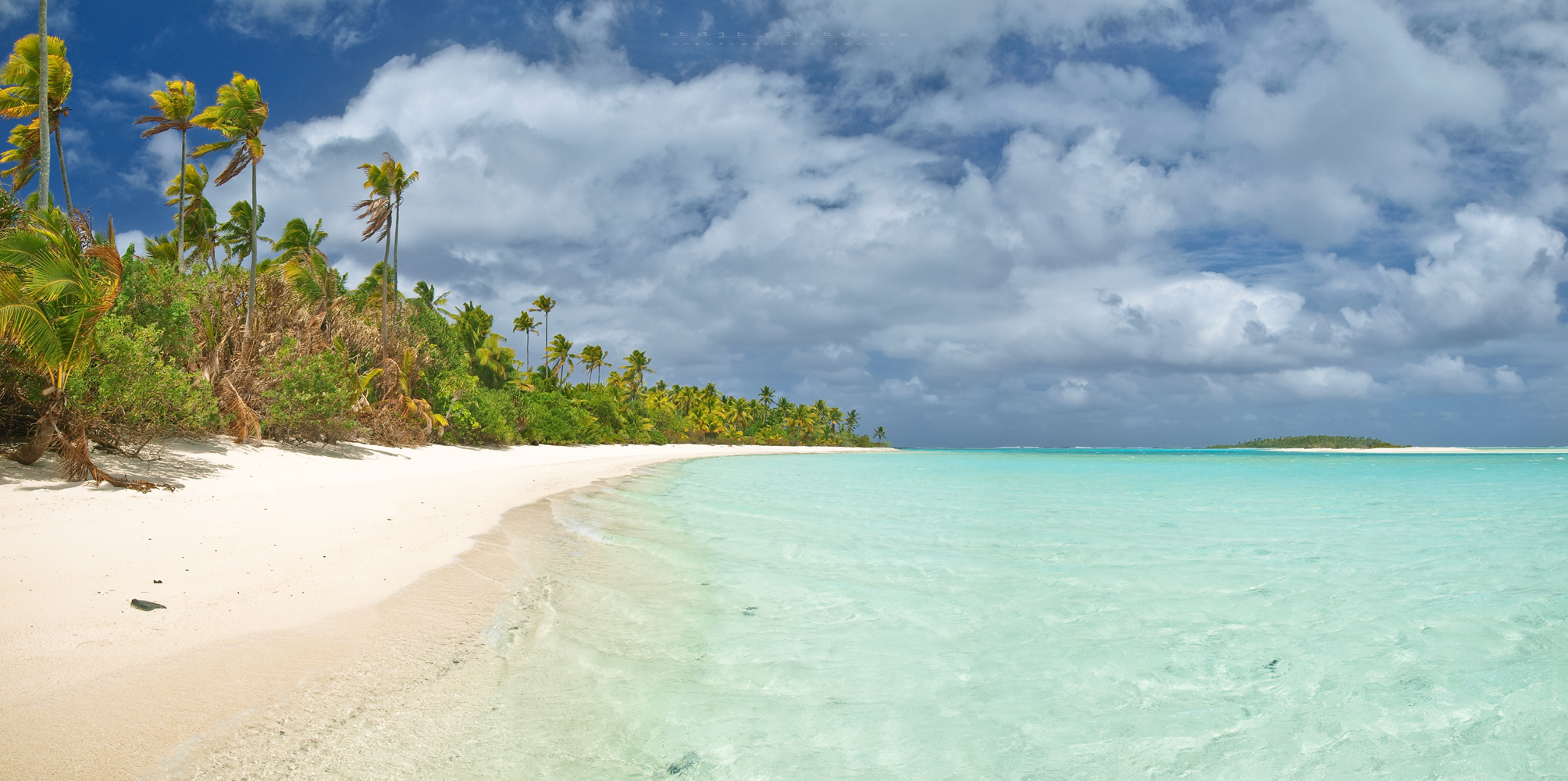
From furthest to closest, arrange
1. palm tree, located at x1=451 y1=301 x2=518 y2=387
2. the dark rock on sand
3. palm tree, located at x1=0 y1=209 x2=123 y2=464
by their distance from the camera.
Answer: palm tree, located at x1=451 y1=301 x2=518 y2=387 < palm tree, located at x1=0 y1=209 x2=123 y2=464 < the dark rock on sand

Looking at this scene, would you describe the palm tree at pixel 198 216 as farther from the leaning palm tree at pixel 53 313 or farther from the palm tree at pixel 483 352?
the leaning palm tree at pixel 53 313

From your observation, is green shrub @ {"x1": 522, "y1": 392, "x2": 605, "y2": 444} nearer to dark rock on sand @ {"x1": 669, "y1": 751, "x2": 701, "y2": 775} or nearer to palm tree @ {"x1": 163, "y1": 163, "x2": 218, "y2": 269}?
palm tree @ {"x1": 163, "y1": 163, "x2": 218, "y2": 269}

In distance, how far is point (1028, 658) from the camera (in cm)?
537

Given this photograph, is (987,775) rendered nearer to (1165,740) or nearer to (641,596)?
(1165,740)

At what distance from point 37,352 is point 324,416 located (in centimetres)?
1214

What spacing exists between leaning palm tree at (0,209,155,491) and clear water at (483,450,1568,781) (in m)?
6.90

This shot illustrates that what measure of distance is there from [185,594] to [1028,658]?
6.50 metres

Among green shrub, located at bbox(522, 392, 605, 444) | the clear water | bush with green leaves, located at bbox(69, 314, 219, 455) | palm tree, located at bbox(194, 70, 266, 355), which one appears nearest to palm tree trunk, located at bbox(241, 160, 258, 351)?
palm tree, located at bbox(194, 70, 266, 355)

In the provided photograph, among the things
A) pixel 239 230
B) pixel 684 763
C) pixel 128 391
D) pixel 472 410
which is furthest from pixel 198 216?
pixel 684 763

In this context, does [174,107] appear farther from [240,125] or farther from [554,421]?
[554,421]

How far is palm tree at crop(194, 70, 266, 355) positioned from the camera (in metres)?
20.7

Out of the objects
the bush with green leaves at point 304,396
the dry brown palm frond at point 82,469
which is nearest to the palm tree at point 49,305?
the dry brown palm frond at point 82,469

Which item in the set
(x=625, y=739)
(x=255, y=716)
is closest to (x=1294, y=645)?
(x=625, y=739)

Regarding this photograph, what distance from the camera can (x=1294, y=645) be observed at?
567 cm
